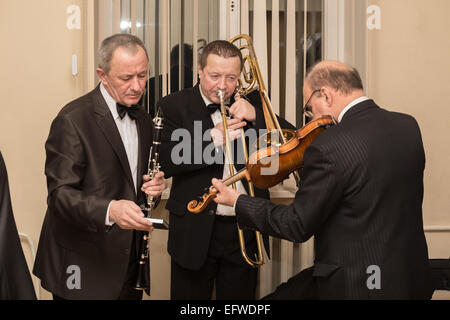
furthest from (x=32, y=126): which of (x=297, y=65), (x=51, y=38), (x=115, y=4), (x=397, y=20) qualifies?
(x=397, y=20)

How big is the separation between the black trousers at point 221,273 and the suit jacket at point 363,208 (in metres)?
0.62

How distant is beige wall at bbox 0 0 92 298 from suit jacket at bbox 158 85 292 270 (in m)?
0.81

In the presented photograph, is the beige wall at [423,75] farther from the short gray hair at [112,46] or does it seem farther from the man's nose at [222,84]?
the short gray hair at [112,46]

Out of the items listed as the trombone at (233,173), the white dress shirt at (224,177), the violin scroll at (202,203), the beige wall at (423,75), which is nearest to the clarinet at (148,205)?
the violin scroll at (202,203)

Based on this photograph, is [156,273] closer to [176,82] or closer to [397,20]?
[176,82]

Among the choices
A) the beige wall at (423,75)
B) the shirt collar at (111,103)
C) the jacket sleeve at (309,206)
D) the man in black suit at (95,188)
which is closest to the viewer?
the jacket sleeve at (309,206)

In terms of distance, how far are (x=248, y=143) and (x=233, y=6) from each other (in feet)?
3.53

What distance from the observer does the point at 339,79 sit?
6.56ft

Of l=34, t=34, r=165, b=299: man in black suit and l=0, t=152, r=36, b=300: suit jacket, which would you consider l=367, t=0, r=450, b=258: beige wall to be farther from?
l=0, t=152, r=36, b=300: suit jacket

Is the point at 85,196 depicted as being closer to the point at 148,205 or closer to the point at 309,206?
the point at 148,205

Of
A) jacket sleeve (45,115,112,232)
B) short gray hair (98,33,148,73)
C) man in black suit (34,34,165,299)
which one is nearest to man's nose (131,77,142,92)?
man in black suit (34,34,165,299)

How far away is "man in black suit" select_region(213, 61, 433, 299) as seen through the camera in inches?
71.2

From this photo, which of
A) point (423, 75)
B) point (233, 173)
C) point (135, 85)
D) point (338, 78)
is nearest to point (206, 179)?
point (233, 173)

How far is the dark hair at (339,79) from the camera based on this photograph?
6.54 ft
